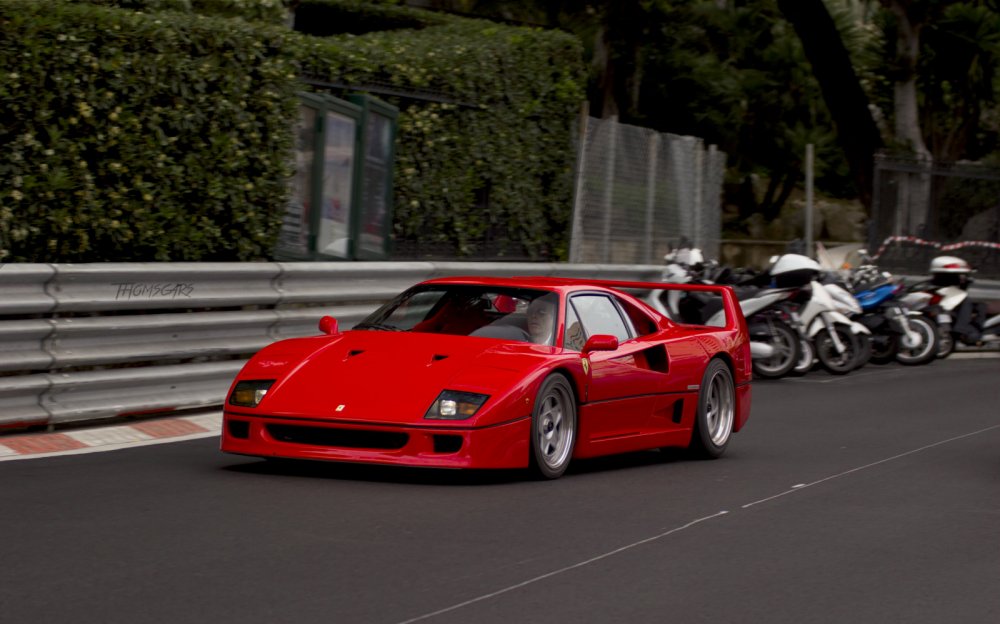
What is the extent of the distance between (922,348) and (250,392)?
12901 millimetres

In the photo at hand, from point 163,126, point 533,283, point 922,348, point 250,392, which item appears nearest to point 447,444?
point 250,392

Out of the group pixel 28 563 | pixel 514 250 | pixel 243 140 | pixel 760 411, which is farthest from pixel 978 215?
pixel 28 563

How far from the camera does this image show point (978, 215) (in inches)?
1067

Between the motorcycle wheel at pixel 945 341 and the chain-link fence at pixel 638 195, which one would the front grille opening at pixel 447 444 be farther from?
the motorcycle wheel at pixel 945 341

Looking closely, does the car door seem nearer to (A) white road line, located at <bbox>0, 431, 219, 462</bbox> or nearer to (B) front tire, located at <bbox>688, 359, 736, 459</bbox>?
(B) front tire, located at <bbox>688, 359, 736, 459</bbox>

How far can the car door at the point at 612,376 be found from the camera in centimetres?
935

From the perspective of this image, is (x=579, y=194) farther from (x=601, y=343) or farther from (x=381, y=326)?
(x=601, y=343)

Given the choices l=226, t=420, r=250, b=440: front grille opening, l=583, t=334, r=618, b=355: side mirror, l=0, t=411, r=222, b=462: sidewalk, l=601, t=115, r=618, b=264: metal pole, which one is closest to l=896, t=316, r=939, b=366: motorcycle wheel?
l=601, t=115, r=618, b=264: metal pole

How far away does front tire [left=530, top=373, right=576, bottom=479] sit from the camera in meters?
8.70

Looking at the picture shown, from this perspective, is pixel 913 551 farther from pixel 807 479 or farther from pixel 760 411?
pixel 760 411

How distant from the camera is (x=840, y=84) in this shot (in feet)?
102

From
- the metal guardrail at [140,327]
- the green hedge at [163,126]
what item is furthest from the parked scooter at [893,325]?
the metal guardrail at [140,327]

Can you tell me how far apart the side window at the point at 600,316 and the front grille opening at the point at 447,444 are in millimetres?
1621

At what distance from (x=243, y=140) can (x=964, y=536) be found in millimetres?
7281
